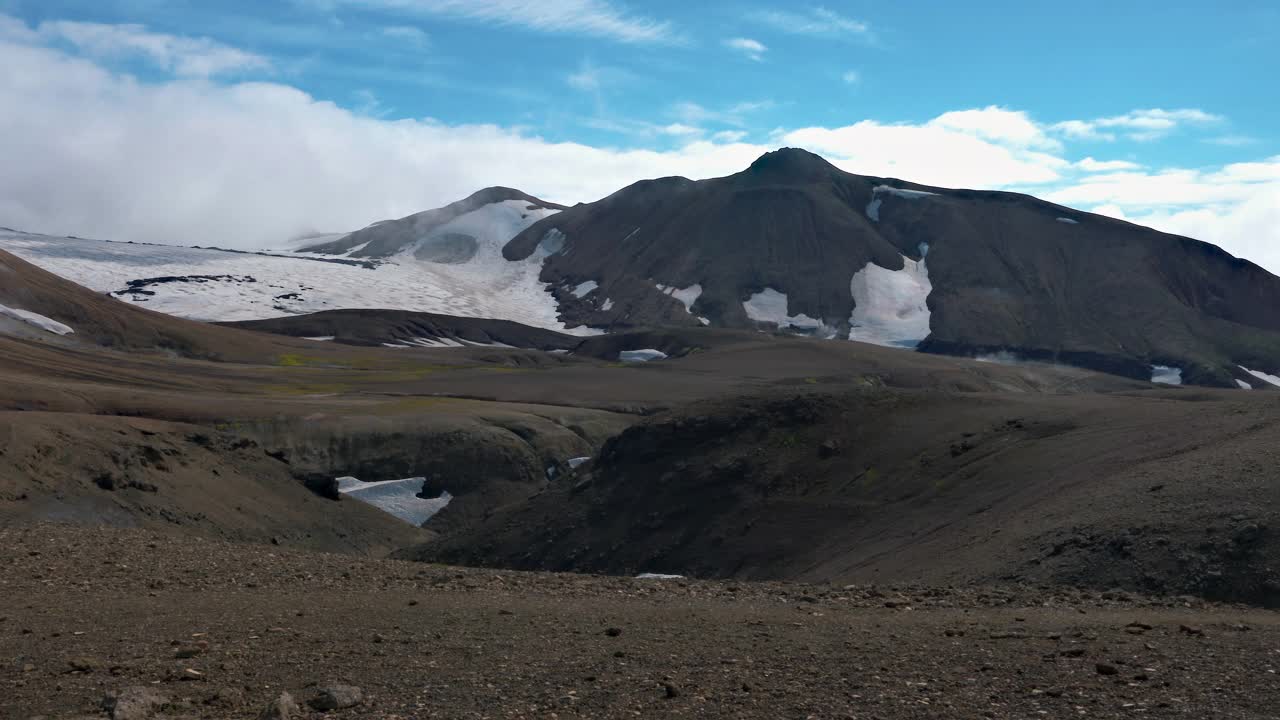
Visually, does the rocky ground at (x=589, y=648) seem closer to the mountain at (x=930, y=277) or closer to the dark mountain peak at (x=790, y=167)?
the mountain at (x=930, y=277)

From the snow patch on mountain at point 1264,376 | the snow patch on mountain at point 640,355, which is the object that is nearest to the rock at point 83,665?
the snow patch on mountain at point 640,355

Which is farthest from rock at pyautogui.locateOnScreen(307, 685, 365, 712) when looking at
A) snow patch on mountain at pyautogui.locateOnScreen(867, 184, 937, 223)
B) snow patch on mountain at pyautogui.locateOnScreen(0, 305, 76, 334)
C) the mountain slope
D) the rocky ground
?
snow patch on mountain at pyautogui.locateOnScreen(867, 184, 937, 223)

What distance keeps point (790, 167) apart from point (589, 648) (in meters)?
187

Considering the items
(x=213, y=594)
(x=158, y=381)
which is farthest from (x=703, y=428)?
(x=158, y=381)

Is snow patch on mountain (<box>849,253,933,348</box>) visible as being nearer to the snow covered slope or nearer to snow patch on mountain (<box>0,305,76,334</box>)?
the snow covered slope

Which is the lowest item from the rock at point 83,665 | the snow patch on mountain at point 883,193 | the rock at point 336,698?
the rock at point 83,665

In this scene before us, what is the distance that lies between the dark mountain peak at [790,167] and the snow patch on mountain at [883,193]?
8.16m

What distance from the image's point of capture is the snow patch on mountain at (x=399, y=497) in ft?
145

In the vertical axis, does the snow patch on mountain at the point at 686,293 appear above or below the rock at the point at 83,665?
above

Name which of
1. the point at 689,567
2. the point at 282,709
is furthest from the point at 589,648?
the point at 689,567

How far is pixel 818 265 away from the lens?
165 meters

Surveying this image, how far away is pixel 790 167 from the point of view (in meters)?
194

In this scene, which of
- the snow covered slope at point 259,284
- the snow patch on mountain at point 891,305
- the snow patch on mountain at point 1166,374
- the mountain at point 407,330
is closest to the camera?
the snow patch on mountain at point 1166,374

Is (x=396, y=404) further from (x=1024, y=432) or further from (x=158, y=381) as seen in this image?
(x=1024, y=432)
